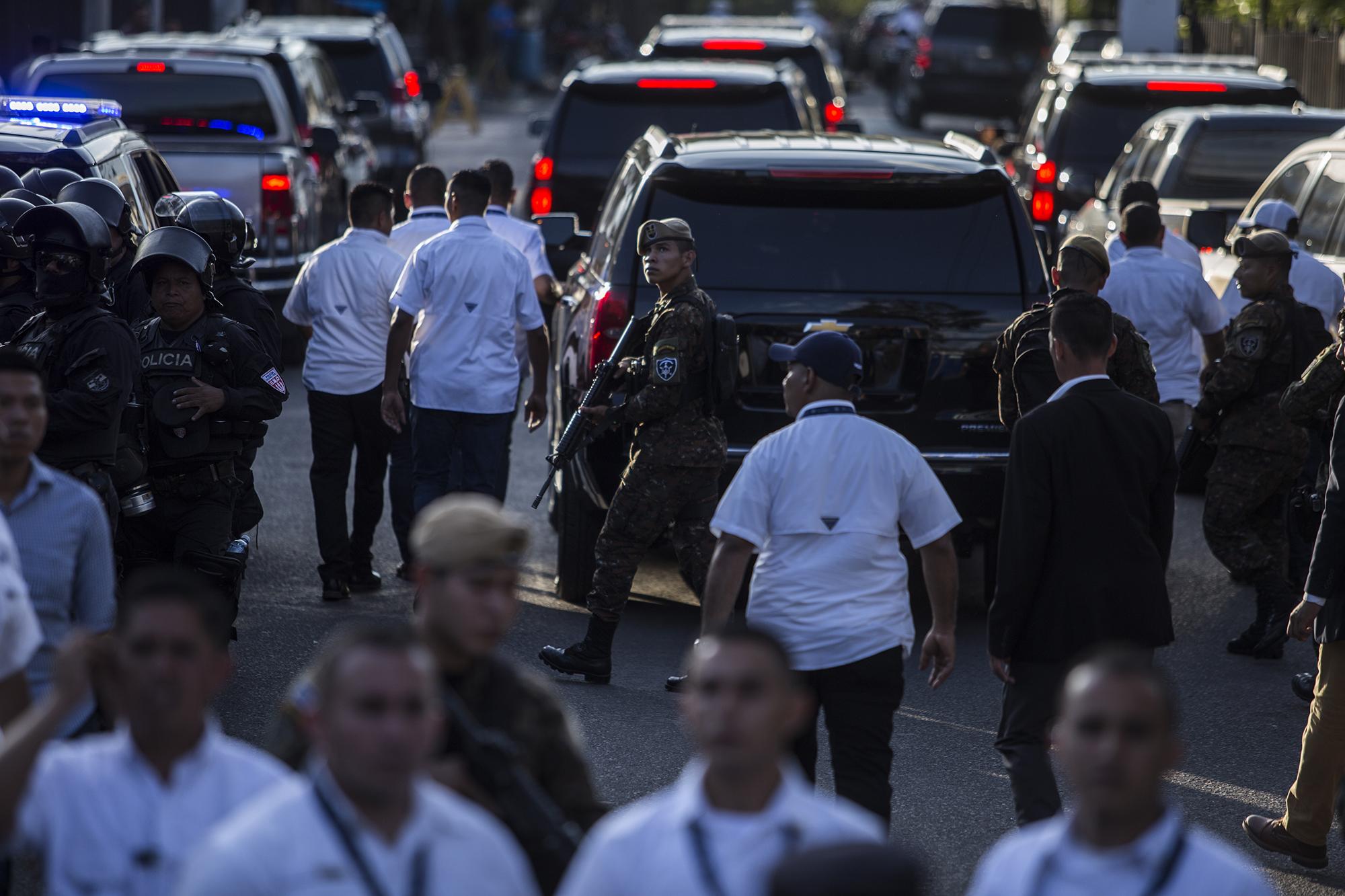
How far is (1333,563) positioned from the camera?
569 cm

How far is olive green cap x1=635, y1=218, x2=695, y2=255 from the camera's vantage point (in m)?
7.15

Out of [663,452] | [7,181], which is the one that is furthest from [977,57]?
[663,452]

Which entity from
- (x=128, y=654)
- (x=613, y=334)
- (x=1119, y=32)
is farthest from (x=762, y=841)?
(x=1119, y=32)

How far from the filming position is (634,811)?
10.3ft

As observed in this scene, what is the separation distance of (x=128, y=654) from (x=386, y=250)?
5674 millimetres

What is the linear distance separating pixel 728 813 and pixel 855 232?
17.1ft

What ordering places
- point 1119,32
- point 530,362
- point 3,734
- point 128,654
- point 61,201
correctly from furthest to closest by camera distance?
point 1119,32 < point 530,362 < point 61,201 < point 3,734 < point 128,654

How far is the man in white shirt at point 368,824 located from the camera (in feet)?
9.47

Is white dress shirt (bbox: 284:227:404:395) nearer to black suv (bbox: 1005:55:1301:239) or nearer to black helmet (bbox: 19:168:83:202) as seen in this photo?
black helmet (bbox: 19:168:83:202)

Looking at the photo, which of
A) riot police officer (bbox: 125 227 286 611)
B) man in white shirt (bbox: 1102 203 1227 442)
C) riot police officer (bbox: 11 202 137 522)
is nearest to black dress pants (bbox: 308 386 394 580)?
riot police officer (bbox: 125 227 286 611)

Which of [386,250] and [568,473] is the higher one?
[386,250]

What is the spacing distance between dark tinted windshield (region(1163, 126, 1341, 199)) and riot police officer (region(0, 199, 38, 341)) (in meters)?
8.80

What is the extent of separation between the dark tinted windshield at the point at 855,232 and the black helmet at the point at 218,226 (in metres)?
1.70

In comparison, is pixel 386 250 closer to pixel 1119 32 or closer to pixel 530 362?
pixel 530 362
